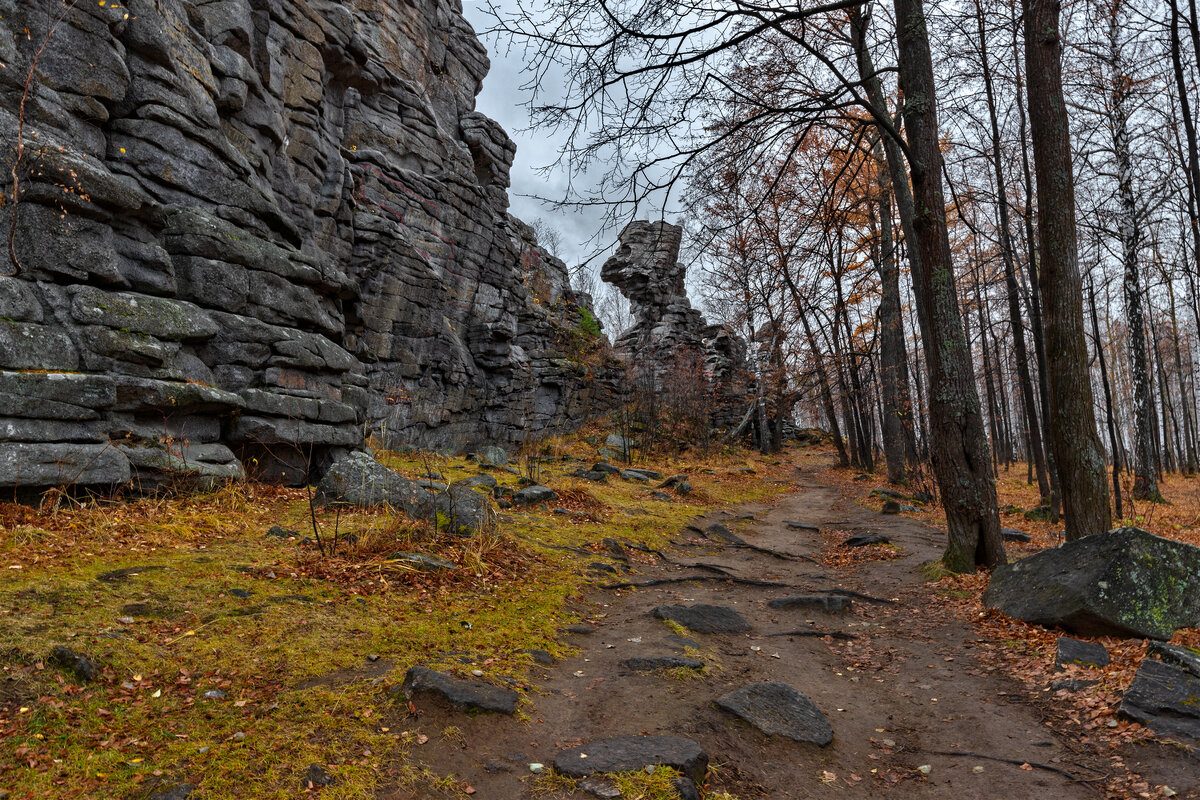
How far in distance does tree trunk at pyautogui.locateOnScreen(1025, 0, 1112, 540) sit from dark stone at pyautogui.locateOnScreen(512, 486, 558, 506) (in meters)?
7.16

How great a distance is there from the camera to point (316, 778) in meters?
2.46

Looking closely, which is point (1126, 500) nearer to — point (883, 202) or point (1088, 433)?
point (883, 202)

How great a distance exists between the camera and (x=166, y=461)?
643 cm

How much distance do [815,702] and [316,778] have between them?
320 centimetres

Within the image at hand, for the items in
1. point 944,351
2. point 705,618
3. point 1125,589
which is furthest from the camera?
point 944,351

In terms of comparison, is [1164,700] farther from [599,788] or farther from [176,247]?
[176,247]

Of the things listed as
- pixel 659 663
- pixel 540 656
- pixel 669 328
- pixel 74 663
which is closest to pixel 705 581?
pixel 659 663

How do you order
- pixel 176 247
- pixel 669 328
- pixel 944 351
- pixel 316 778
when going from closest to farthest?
pixel 316 778
pixel 944 351
pixel 176 247
pixel 669 328

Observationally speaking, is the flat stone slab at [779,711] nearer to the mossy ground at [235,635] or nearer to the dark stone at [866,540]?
the mossy ground at [235,635]

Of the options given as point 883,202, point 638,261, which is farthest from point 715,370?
point 883,202

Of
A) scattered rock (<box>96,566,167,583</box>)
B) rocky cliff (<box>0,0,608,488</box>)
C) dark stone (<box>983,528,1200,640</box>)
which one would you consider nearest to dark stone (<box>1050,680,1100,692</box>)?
dark stone (<box>983,528,1200,640</box>)

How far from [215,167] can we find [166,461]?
4.77 meters

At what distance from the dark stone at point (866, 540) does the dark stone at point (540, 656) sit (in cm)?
701

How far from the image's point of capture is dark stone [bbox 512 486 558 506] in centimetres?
970
